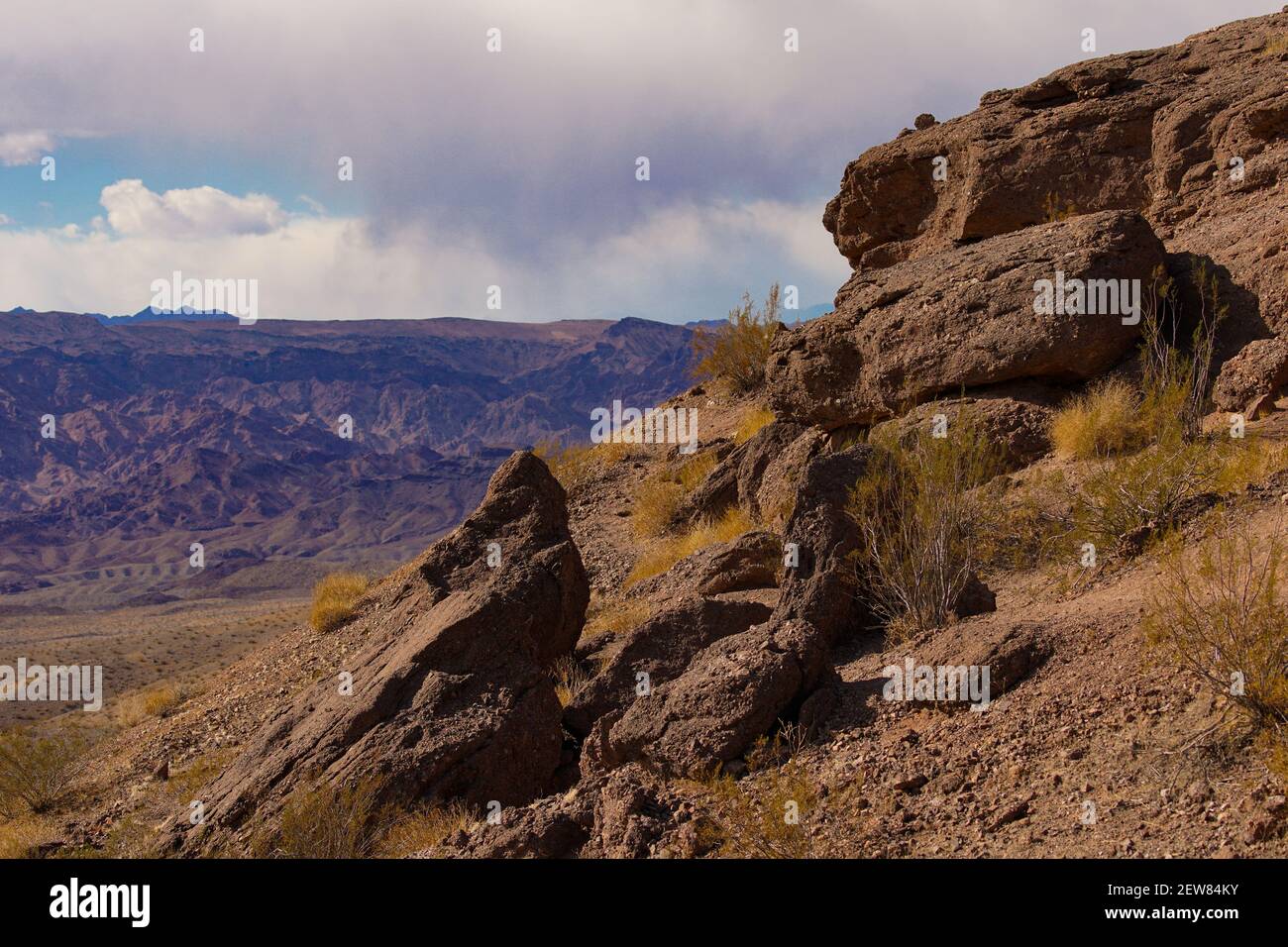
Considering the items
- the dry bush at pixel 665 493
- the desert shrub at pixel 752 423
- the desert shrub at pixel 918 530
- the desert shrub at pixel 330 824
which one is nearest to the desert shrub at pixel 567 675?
the desert shrub at pixel 330 824

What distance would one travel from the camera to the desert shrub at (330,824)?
7.39 metres

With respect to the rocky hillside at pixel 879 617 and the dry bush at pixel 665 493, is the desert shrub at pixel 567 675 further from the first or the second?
the dry bush at pixel 665 493

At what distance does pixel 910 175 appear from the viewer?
17.0 m

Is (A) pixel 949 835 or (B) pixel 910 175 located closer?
(A) pixel 949 835

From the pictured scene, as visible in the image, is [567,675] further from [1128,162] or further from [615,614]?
[1128,162]

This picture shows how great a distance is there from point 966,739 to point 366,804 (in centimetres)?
393

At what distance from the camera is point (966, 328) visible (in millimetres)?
12812

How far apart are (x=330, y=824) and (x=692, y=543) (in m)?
7.90

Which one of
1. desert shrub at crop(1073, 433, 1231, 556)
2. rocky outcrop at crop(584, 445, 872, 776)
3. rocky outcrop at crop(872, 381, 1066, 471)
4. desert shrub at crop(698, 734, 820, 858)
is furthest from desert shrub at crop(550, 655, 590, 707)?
desert shrub at crop(1073, 433, 1231, 556)

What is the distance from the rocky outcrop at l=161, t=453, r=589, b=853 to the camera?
8.12m

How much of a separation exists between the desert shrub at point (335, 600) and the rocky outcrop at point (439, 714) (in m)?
7.15

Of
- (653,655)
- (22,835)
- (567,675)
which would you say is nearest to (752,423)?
(567,675)

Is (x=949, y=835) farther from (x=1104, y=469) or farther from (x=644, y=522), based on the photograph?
(x=644, y=522)
